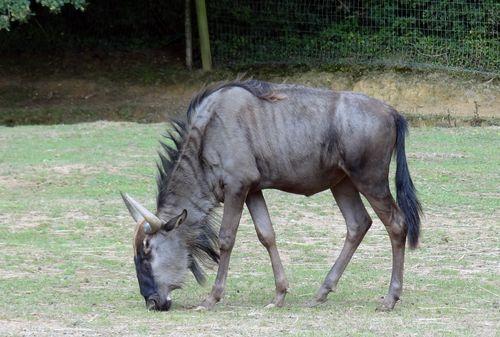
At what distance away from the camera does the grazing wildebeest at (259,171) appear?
8.22 metres

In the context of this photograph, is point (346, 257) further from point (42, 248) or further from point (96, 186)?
point (96, 186)

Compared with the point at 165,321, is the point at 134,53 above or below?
below

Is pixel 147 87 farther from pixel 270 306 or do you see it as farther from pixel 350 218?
pixel 270 306

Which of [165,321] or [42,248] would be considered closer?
[165,321]

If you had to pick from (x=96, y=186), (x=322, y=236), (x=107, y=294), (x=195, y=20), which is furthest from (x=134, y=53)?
(x=107, y=294)

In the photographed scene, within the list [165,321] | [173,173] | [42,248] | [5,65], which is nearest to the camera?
[165,321]

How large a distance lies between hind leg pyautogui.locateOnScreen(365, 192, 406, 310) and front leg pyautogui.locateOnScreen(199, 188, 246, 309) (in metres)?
0.98

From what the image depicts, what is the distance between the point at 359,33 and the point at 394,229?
16.2m

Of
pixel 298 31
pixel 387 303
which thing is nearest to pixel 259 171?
pixel 387 303

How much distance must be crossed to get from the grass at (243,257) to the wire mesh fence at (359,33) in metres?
6.26

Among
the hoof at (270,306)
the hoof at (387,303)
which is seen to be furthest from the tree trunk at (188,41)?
the hoof at (387,303)

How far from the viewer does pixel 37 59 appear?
85.0 ft

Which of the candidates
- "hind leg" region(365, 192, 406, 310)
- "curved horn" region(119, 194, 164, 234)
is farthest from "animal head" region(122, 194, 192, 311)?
"hind leg" region(365, 192, 406, 310)

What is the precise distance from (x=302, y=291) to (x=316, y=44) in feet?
52.7
